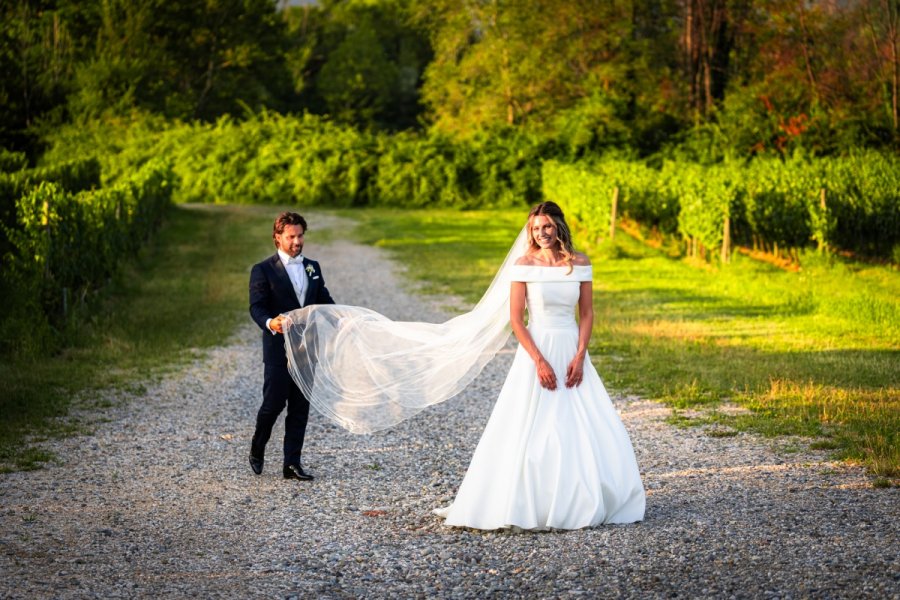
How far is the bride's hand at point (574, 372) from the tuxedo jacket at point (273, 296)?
1.96 meters

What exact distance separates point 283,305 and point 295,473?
1239 millimetres

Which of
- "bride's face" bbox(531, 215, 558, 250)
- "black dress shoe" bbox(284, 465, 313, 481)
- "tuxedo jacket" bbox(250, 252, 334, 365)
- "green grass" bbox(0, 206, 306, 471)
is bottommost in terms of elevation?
"green grass" bbox(0, 206, 306, 471)

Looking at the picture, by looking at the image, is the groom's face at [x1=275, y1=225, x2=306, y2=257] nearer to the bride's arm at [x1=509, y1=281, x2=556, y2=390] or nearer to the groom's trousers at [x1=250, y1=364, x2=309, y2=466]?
the groom's trousers at [x1=250, y1=364, x2=309, y2=466]

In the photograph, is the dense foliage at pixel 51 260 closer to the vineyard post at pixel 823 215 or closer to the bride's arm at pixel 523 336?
the bride's arm at pixel 523 336

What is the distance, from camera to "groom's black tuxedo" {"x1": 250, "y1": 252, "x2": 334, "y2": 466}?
7633 mm

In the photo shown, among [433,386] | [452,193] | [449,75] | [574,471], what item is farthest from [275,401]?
[449,75]

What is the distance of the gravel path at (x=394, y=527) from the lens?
5.59 meters

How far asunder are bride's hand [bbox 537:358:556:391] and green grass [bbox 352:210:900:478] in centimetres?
269

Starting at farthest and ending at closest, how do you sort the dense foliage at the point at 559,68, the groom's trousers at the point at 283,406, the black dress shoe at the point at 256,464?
the dense foliage at the point at 559,68, the black dress shoe at the point at 256,464, the groom's trousers at the point at 283,406

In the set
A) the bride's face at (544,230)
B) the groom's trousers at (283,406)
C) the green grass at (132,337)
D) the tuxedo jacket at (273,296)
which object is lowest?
the green grass at (132,337)

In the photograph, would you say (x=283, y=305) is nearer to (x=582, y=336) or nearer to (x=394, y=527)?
(x=394, y=527)

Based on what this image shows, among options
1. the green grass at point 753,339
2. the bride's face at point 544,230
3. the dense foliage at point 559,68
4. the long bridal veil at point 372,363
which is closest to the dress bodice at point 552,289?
the bride's face at point 544,230

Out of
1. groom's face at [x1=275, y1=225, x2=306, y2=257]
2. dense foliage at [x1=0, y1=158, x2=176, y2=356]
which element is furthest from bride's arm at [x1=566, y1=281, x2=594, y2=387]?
dense foliage at [x1=0, y1=158, x2=176, y2=356]

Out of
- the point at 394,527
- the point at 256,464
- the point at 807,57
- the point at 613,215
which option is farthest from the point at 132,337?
the point at 807,57
